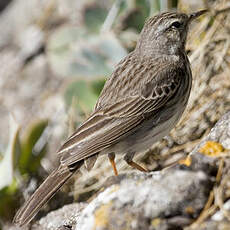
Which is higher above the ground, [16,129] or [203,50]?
[16,129]

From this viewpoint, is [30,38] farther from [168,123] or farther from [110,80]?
[168,123]

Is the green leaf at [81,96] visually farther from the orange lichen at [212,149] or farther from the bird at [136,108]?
the orange lichen at [212,149]

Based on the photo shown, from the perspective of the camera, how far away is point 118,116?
6062 millimetres

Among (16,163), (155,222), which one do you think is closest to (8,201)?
(16,163)

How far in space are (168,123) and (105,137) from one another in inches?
25.8

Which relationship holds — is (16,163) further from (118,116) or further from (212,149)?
(212,149)

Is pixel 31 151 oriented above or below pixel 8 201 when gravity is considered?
above

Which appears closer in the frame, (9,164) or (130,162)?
(130,162)

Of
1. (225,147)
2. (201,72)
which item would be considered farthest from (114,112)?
(201,72)

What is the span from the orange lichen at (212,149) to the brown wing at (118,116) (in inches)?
52.3

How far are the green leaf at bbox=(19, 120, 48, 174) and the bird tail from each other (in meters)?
1.60

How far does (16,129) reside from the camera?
21.5 feet

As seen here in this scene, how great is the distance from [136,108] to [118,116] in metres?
0.20

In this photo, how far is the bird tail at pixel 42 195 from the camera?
543 centimetres
